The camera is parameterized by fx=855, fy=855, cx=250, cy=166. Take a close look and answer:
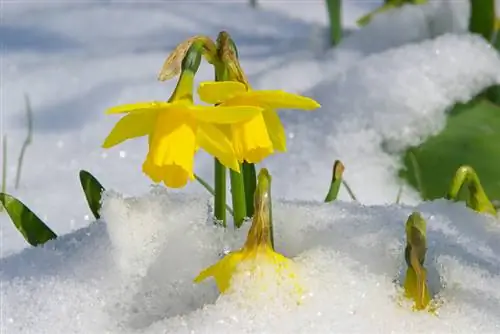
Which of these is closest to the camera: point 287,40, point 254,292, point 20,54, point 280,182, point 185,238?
point 254,292

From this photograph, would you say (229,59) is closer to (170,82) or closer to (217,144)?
(217,144)

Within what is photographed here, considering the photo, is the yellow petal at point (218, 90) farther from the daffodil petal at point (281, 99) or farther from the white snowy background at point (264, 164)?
the white snowy background at point (264, 164)

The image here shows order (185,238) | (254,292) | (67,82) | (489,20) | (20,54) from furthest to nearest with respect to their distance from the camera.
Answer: (20,54) < (67,82) < (489,20) < (185,238) < (254,292)

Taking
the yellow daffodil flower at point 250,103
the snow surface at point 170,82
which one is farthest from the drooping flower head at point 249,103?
the snow surface at point 170,82

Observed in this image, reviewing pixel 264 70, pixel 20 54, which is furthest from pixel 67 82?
pixel 264 70

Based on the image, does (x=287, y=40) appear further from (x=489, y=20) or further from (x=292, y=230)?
(x=292, y=230)

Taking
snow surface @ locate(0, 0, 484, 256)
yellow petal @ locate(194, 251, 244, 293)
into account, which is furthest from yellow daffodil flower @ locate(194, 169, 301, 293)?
snow surface @ locate(0, 0, 484, 256)

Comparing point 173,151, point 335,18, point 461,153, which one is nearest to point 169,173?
point 173,151
